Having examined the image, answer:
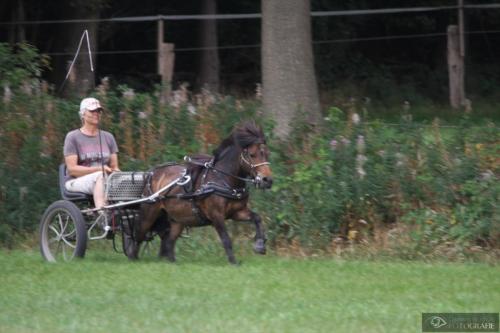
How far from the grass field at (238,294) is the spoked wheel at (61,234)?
240 mm

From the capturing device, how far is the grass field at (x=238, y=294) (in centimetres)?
880

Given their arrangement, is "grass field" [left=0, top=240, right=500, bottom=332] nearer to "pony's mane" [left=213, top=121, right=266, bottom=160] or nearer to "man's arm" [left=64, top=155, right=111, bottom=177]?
"man's arm" [left=64, top=155, right=111, bottom=177]

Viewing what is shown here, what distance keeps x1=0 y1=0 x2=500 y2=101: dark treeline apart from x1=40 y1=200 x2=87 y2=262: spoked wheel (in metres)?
14.2

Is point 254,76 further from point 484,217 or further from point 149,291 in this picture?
point 149,291

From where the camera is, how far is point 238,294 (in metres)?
9.91

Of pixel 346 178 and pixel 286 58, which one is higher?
pixel 286 58

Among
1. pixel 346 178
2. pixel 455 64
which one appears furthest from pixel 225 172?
pixel 455 64

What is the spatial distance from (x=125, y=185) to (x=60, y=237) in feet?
3.32

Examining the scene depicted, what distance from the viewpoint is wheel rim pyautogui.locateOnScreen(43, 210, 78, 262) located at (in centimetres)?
1252

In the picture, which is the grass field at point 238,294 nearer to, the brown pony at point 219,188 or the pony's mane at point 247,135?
the brown pony at point 219,188

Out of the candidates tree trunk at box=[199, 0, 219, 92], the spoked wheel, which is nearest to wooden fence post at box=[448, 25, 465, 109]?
tree trunk at box=[199, 0, 219, 92]

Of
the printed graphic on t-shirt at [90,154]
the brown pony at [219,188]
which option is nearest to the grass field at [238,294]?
the brown pony at [219,188]

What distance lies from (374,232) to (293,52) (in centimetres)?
332

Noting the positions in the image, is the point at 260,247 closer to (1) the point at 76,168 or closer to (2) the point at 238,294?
(2) the point at 238,294
